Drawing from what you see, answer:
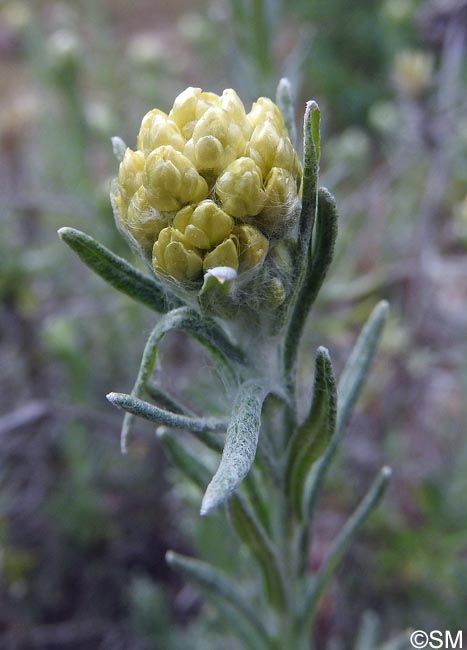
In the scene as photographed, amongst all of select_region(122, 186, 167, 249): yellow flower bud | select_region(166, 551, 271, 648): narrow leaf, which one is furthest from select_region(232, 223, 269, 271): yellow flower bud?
select_region(166, 551, 271, 648): narrow leaf

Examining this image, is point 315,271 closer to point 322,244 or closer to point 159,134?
point 322,244

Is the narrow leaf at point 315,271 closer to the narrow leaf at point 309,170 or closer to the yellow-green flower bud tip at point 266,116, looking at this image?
the narrow leaf at point 309,170

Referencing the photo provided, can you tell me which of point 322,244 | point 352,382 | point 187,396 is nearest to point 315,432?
point 352,382

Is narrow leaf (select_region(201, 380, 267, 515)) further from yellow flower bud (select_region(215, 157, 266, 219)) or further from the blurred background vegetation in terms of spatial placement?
the blurred background vegetation

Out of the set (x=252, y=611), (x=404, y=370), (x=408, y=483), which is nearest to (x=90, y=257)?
(x=252, y=611)

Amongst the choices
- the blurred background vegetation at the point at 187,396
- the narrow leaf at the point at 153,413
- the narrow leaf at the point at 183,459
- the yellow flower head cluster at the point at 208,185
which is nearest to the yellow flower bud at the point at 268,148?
the yellow flower head cluster at the point at 208,185

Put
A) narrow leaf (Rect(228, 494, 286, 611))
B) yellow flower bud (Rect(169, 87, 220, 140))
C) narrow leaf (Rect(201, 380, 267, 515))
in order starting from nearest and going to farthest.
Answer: narrow leaf (Rect(201, 380, 267, 515)) → yellow flower bud (Rect(169, 87, 220, 140)) → narrow leaf (Rect(228, 494, 286, 611))

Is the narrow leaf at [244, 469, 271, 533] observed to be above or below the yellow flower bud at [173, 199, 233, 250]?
below
